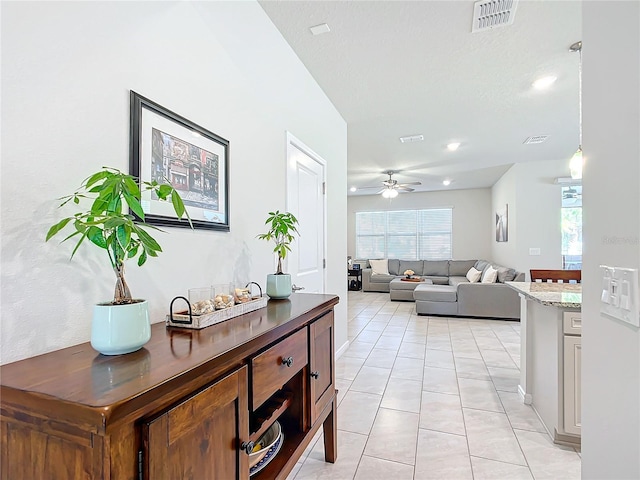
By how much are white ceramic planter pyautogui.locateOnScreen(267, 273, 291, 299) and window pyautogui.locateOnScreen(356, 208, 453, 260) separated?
312 inches

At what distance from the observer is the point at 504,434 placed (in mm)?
2146

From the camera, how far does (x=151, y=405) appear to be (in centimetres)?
67

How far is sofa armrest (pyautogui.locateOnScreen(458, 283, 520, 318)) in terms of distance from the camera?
536 cm

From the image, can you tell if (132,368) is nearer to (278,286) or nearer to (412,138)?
(278,286)

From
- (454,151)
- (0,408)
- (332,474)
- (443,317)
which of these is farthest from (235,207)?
(443,317)

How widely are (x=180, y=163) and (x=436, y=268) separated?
795 cm

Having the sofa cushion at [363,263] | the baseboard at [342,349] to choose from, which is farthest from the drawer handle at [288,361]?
the sofa cushion at [363,263]

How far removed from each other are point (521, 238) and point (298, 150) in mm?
5062

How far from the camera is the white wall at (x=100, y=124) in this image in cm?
88

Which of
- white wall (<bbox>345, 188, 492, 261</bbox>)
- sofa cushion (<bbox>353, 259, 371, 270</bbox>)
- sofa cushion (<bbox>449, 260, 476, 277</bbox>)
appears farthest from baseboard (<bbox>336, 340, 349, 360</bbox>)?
white wall (<bbox>345, 188, 492, 261</bbox>)

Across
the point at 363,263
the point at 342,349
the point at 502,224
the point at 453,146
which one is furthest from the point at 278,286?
the point at 363,263

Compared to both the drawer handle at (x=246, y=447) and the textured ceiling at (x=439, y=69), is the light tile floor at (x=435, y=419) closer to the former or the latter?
the drawer handle at (x=246, y=447)

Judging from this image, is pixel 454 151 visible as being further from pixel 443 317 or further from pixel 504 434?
pixel 504 434

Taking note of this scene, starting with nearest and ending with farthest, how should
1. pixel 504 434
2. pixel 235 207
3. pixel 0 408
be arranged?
pixel 0 408, pixel 235 207, pixel 504 434
